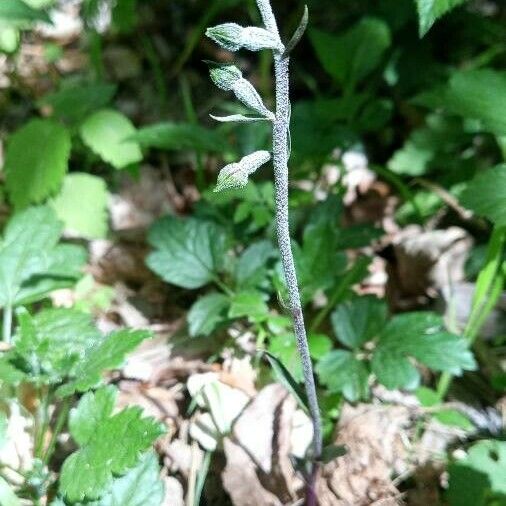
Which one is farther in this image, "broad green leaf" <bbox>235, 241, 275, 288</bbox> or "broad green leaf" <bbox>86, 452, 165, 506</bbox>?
"broad green leaf" <bbox>235, 241, 275, 288</bbox>

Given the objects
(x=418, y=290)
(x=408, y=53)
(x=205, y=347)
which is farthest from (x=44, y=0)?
(x=418, y=290)

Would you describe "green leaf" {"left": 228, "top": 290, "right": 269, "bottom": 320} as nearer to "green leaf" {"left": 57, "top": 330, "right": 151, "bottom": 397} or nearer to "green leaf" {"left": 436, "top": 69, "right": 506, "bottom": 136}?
"green leaf" {"left": 57, "top": 330, "right": 151, "bottom": 397}

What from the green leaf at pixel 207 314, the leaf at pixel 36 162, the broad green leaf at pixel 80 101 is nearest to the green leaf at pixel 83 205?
the leaf at pixel 36 162

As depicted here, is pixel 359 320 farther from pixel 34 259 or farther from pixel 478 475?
pixel 34 259

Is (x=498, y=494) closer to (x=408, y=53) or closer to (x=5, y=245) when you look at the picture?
(x=5, y=245)

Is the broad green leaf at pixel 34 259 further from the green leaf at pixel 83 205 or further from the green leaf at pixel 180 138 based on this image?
the green leaf at pixel 180 138

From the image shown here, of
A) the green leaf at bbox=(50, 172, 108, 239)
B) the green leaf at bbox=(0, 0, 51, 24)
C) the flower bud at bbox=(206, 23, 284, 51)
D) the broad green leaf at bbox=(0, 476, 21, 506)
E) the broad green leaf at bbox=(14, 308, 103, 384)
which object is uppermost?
the green leaf at bbox=(0, 0, 51, 24)

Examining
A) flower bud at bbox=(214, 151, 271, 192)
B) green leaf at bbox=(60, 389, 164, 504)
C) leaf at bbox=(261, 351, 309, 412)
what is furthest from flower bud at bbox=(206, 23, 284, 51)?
green leaf at bbox=(60, 389, 164, 504)
